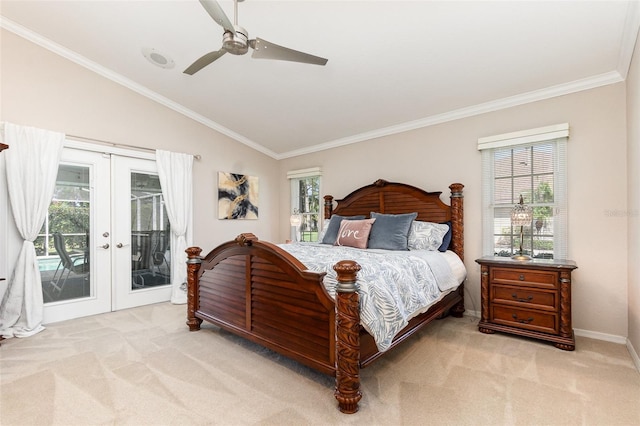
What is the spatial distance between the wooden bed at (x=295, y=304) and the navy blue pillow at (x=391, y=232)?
47 cm

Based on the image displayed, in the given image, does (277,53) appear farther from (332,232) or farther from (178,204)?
(178,204)

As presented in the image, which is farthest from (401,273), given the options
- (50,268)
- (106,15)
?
(50,268)

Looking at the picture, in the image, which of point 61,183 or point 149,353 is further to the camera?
point 61,183

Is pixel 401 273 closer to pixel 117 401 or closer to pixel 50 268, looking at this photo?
pixel 117 401

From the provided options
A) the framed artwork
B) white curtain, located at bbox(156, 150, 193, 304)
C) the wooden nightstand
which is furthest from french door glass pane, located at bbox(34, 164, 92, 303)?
the wooden nightstand

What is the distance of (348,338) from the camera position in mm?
1867

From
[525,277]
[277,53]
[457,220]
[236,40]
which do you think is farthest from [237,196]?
[525,277]

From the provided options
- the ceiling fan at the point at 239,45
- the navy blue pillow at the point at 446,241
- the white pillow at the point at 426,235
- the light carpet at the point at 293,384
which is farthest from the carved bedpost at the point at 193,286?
the navy blue pillow at the point at 446,241

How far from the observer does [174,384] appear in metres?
2.17

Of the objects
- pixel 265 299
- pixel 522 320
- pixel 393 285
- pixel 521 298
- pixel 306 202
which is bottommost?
pixel 522 320

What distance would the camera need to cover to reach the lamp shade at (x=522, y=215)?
315 centimetres

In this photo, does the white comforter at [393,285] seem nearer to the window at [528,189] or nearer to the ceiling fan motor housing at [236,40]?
the window at [528,189]

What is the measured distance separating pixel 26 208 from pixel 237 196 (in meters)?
2.73

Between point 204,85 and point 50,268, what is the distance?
9.51 ft
